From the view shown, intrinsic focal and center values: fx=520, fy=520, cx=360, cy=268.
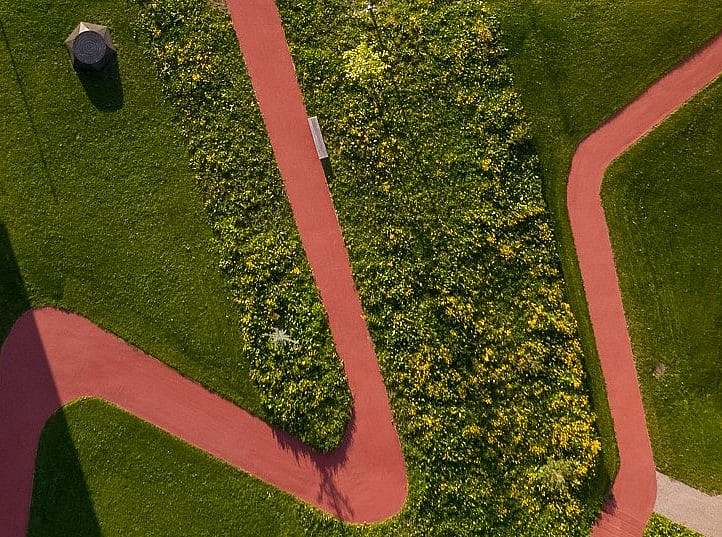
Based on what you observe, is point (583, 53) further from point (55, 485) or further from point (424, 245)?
point (55, 485)

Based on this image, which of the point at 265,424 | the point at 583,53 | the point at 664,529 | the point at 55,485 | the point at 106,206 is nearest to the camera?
the point at 55,485

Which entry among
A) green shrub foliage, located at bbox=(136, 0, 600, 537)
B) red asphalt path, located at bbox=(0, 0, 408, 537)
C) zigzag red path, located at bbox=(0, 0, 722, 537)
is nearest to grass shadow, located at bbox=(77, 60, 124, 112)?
green shrub foliage, located at bbox=(136, 0, 600, 537)

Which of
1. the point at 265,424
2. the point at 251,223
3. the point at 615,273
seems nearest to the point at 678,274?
the point at 615,273

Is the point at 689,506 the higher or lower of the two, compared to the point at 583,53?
lower

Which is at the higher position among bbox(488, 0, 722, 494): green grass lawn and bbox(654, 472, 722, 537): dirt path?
bbox(488, 0, 722, 494): green grass lawn

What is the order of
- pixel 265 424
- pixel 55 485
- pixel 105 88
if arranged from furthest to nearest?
pixel 105 88
pixel 265 424
pixel 55 485

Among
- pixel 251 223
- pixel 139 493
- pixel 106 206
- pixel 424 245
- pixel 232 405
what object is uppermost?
pixel 106 206

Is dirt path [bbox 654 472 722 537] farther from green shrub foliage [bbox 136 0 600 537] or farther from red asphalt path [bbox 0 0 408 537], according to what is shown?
red asphalt path [bbox 0 0 408 537]
